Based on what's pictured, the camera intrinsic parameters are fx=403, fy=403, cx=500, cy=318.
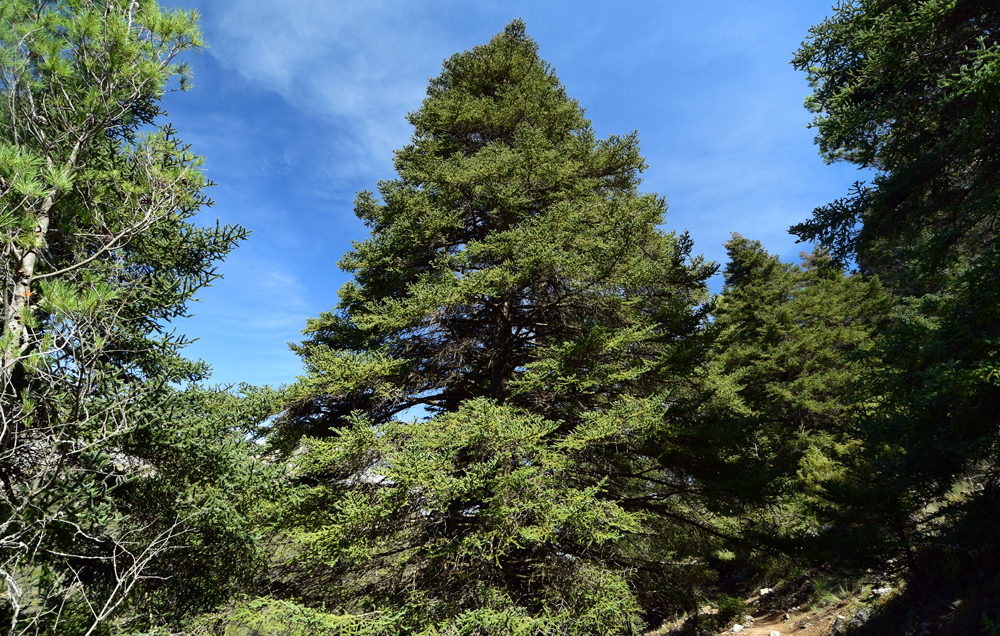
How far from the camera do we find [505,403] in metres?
6.86

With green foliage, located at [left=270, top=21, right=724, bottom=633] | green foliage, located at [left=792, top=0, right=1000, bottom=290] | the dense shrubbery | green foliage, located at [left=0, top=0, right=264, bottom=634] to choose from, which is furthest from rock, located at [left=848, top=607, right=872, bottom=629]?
green foliage, located at [left=0, top=0, right=264, bottom=634]

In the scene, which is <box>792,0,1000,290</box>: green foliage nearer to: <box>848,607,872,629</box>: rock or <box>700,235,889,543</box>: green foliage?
<box>700,235,889,543</box>: green foliage

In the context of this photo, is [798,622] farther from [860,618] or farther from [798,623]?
[860,618]

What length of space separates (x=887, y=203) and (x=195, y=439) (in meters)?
12.1

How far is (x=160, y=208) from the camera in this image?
559 cm

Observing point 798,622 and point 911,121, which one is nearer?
point 911,121

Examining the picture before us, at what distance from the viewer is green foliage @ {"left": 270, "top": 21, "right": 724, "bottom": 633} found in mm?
5496

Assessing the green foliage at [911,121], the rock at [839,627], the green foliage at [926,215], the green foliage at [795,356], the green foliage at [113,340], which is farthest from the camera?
the green foliage at [795,356]

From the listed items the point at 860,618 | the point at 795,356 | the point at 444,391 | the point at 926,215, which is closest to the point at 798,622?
the point at 860,618

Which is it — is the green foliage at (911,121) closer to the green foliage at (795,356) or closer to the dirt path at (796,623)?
the green foliage at (795,356)

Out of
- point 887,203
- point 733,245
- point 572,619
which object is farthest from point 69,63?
point 733,245

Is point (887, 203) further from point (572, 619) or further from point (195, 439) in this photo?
A: point (195, 439)

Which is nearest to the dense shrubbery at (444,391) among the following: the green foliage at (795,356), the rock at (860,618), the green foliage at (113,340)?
the green foliage at (113,340)

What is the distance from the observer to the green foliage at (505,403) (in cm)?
550
